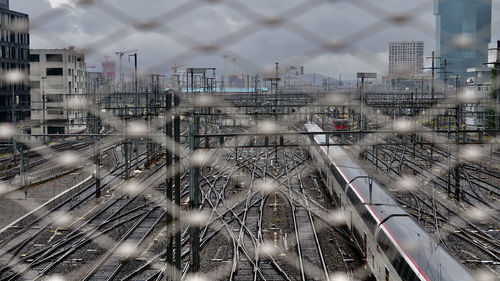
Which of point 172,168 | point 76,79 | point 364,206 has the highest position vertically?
point 76,79

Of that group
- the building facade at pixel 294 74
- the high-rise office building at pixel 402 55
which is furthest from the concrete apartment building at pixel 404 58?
the building facade at pixel 294 74

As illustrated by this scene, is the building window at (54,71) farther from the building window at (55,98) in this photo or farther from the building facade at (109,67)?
the building facade at (109,67)

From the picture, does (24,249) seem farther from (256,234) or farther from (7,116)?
(7,116)

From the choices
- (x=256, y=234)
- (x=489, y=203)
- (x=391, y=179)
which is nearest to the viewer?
(x=256, y=234)

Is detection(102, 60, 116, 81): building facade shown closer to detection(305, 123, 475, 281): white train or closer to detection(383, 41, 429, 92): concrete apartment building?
detection(383, 41, 429, 92): concrete apartment building

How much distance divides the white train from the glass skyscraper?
1869 mm

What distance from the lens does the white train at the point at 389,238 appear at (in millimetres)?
2502

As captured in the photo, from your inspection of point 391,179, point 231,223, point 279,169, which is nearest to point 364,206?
point 231,223

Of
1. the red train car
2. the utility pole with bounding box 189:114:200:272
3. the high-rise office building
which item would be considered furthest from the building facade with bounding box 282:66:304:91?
the red train car

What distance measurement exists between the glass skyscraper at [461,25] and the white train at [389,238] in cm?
187

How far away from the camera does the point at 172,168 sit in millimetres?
1648

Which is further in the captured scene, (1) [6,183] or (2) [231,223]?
(1) [6,183]

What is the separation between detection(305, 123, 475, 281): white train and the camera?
2.50m

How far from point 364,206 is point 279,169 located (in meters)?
5.53
